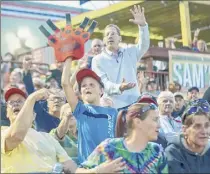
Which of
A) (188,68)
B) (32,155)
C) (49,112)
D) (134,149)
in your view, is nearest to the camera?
(134,149)

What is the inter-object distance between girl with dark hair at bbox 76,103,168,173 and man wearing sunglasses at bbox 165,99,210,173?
0.48 ft

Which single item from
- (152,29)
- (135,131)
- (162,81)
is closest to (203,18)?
(152,29)

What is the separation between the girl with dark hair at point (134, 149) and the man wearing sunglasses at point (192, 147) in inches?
5.7

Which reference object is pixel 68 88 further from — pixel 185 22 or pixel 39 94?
pixel 185 22

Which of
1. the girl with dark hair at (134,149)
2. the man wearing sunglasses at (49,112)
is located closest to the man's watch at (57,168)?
the girl with dark hair at (134,149)

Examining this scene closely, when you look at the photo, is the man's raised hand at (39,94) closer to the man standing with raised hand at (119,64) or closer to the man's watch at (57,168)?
the man's watch at (57,168)

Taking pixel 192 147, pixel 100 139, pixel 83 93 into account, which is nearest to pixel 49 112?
pixel 83 93

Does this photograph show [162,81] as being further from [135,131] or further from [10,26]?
[10,26]

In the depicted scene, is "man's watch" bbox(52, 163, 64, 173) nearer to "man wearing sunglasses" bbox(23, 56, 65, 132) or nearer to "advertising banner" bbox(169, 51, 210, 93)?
"man wearing sunglasses" bbox(23, 56, 65, 132)

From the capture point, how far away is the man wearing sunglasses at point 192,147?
448 centimetres

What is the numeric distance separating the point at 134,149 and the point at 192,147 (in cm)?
A: 54

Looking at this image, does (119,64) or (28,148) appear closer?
(28,148)

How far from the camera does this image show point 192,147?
4.56 meters

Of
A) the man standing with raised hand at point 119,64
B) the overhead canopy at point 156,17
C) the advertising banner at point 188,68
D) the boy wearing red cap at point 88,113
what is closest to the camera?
Result: the boy wearing red cap at point 88,113
